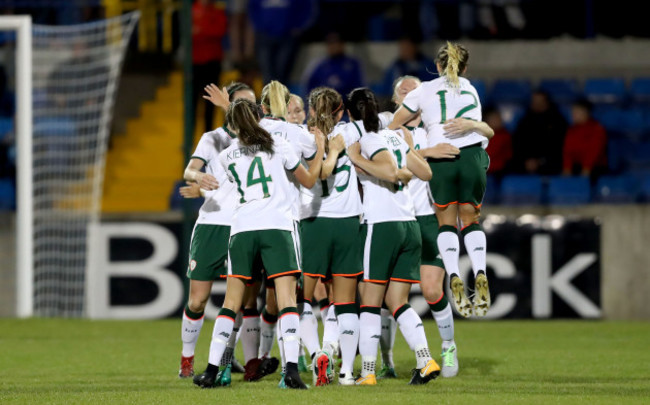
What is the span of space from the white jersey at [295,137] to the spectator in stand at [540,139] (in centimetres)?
708

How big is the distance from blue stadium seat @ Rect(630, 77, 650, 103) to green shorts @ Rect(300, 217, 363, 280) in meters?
9.11

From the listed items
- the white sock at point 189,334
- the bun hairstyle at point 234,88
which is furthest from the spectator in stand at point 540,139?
the white sock at point 189,334

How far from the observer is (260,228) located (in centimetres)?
731

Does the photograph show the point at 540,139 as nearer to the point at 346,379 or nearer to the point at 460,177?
the point at 460,177

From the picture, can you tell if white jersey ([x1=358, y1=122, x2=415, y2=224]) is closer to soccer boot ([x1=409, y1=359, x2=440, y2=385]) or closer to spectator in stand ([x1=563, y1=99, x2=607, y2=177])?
soccer boot ([x1=409, y1=359, x2=440, y2=385])

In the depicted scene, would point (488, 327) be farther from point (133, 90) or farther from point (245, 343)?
point (133, 90)

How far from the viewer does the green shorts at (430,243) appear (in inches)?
343

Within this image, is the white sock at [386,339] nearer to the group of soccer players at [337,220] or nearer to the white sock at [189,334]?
the group of soccer players at [337,220]

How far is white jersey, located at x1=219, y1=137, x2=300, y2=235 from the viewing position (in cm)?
733

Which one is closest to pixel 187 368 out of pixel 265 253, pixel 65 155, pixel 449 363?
pixel 265 253

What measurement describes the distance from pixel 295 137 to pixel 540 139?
7369 millimetres

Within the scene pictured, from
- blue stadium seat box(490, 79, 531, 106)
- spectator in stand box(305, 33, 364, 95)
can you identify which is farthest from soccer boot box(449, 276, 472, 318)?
blue stadium seat box(490, 79, 531, 106)

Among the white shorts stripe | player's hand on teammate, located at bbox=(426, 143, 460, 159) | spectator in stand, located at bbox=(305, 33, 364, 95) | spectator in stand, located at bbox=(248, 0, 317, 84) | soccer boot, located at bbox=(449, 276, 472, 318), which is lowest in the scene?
soccer boot, located at bbox=(449, 276, 472, 318)

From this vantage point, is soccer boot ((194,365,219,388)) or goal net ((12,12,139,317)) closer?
soccer boot ((194,365,219,388))
